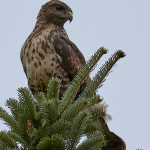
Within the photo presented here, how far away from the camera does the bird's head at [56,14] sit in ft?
20.5

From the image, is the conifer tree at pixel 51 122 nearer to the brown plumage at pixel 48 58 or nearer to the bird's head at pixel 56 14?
the brown plumage at pixel 48 58

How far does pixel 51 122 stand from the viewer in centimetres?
252

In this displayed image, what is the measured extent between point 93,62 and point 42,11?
4.03 meters

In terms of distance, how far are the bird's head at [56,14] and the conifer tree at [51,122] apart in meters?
3.67

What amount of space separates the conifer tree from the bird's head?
3.67m

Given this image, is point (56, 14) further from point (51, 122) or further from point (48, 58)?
point (51, 122)

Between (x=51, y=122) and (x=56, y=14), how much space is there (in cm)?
408

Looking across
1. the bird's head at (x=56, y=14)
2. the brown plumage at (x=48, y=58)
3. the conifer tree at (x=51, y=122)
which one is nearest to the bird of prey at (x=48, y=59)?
the brown plumage at (x=48, y=58)

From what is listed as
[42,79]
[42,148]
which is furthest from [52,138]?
[42,79]

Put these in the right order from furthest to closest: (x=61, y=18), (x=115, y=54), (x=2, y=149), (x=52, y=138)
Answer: (x=61, y=18) → (x=115, y=54) → (x=2, y=149) → (x=52, y=138)

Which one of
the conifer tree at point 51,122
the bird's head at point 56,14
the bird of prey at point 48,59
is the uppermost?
the bird's head at point 56,14

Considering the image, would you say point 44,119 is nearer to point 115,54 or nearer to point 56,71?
point 115,54

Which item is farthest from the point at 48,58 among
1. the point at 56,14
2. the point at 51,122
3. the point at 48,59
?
the point at 51,122

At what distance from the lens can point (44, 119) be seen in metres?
2.56
